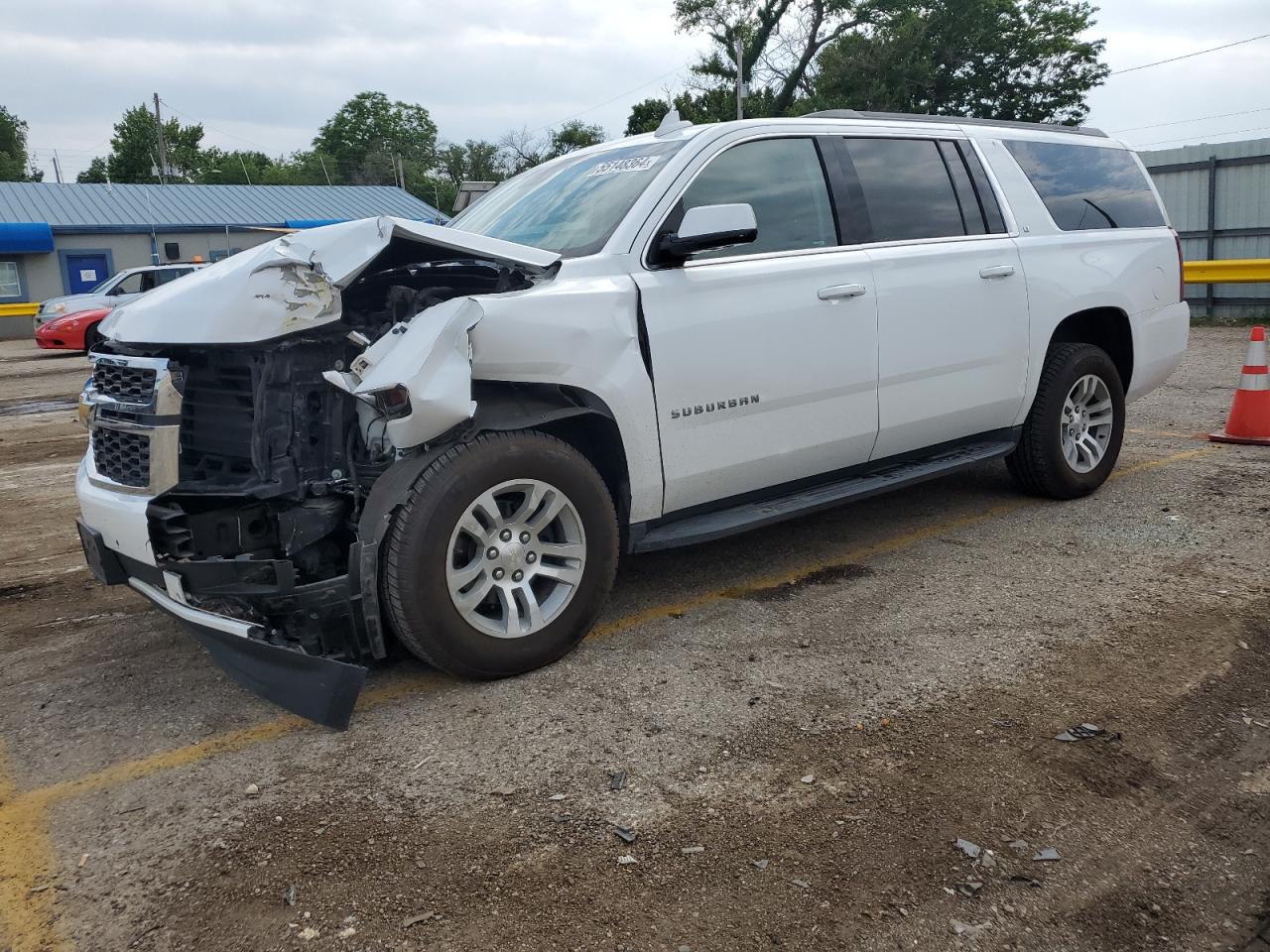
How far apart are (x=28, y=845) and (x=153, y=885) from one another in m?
0.48

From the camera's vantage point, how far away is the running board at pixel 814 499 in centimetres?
387

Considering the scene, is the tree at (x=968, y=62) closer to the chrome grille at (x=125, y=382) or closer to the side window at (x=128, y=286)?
the side window at (x=128, y=286)

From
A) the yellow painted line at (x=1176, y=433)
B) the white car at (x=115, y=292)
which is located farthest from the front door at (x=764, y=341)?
the white car at (x=115, y=292)

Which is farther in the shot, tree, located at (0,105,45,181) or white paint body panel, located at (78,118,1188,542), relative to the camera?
tree, located at (0,105,45,181)

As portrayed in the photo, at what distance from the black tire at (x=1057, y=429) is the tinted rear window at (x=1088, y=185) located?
709 mm

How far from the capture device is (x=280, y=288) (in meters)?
3.12

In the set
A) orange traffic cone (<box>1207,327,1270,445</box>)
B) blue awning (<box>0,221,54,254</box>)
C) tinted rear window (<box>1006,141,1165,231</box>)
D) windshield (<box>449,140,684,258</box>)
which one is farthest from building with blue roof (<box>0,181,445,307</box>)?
windshield (<box>449,140,684,258</box>)

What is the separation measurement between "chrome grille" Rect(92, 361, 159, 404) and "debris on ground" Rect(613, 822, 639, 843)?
202cm

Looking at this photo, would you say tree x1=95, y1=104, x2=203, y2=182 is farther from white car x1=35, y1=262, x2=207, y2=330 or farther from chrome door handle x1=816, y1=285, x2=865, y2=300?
chrome door handle x1=816, y1=285, x2=865, y2=300

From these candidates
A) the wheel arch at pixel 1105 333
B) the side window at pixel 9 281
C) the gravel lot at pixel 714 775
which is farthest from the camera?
the side window at pixel 9 281

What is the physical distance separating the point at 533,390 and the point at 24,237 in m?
34.1


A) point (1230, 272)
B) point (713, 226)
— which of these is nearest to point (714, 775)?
point (713, 226)

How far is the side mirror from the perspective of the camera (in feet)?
11.8

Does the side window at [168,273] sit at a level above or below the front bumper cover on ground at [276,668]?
above
